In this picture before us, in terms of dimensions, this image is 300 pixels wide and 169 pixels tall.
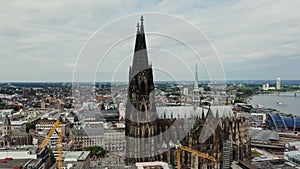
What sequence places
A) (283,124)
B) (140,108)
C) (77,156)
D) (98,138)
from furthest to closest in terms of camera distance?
1. (283,124)
2. (98,138)
3. (77,156)
4. (140,108)

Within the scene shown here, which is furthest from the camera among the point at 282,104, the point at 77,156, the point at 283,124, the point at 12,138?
the point at 282,104

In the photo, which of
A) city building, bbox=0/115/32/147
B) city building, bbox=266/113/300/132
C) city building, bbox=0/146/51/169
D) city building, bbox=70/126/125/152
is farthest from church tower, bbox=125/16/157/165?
city building, bbox=266/113/300/132

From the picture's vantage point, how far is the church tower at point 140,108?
21859 millimetres

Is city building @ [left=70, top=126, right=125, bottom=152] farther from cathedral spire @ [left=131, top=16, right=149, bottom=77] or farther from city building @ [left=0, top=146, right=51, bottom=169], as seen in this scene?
cathedral spire @ [left=131, top=16, right=149, bottom=77]

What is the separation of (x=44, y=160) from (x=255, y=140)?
27.7m

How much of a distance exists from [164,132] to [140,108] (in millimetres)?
4321

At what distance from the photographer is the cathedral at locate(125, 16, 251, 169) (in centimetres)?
2205

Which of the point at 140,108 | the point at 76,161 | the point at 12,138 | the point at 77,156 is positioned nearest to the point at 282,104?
the point at 12,138

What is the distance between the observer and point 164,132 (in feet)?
82.1

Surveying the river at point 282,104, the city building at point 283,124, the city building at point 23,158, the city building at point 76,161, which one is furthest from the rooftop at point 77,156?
the river at point 282,104

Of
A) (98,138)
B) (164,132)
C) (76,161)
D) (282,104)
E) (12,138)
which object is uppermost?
(164,132)

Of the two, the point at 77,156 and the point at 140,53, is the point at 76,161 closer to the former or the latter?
the point at 77,156

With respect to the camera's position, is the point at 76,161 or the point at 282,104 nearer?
the point at 76,161

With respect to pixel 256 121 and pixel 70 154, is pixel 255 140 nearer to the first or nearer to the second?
pixel 256 121
